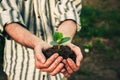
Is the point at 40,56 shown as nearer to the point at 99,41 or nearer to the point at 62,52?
the point at 62,52

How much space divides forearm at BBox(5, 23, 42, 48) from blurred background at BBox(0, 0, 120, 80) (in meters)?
1.92

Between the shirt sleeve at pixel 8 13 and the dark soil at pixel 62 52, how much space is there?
41 cm

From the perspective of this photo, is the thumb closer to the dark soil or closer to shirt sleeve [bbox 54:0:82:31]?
the dark soil

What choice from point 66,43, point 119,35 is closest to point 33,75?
point 66,43

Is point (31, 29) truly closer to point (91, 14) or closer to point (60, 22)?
point (60, 22)

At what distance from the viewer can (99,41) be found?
6.89 meters

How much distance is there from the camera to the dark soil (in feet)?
7.25

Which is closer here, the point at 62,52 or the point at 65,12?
the point at 62,52

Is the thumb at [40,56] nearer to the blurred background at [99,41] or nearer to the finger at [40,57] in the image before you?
the finger at [40,57]

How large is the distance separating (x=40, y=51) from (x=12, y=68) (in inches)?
25.9

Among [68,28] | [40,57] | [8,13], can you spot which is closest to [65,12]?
[68,28]

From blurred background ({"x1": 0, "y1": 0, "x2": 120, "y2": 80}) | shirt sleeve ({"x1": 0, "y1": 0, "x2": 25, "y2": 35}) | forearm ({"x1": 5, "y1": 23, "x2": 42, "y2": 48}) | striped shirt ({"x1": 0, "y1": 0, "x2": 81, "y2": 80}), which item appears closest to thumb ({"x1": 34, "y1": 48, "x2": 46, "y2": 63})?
forearm ({"x1": 5, "y1": 23, "x2": 42, "y2": 48})

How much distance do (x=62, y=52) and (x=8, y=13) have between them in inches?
22.4

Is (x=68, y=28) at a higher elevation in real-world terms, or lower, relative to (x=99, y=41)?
higher
